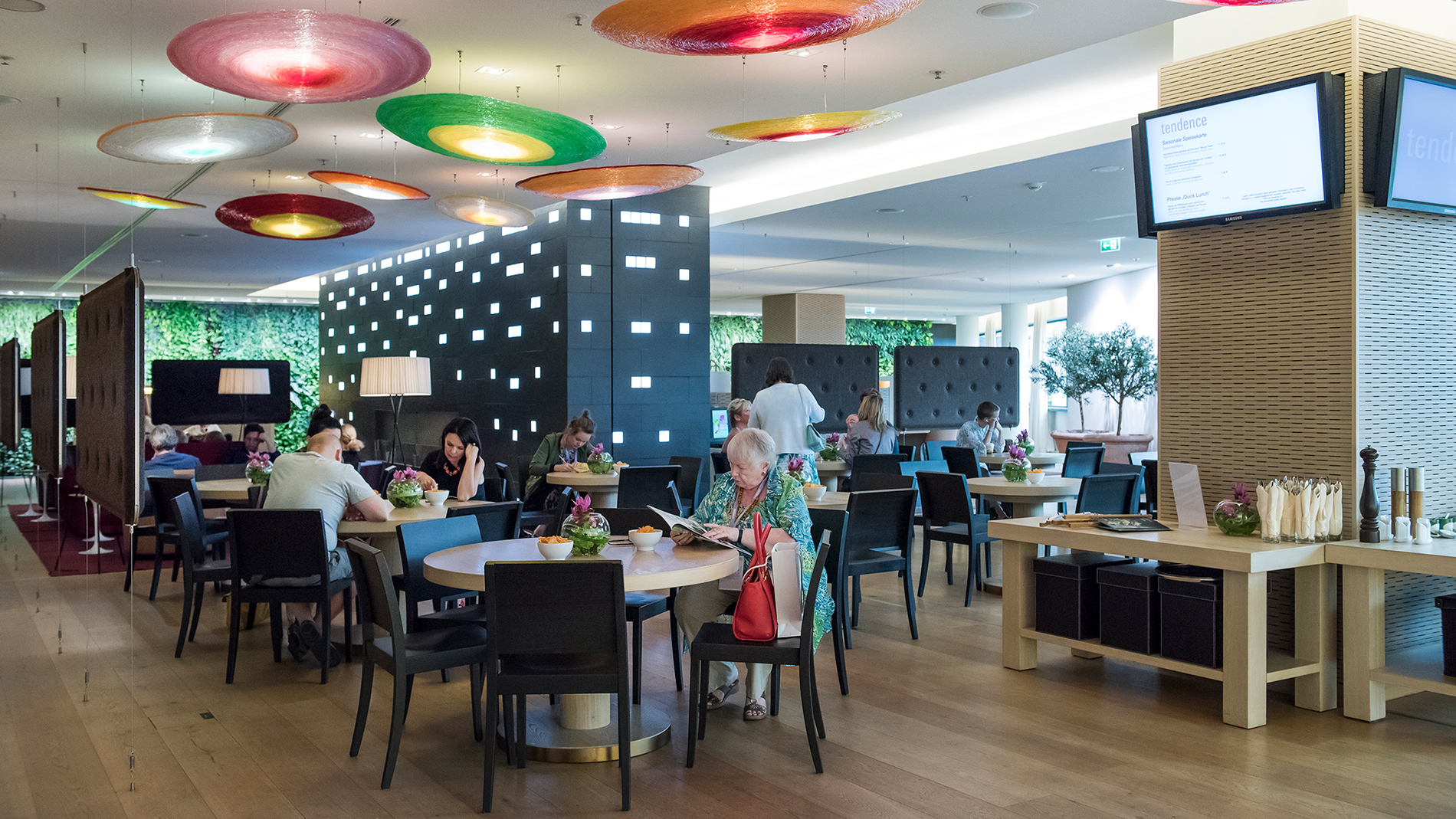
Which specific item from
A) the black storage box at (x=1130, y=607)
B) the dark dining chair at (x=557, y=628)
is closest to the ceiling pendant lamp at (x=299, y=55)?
the dark dining chair at (x=557, y=628)

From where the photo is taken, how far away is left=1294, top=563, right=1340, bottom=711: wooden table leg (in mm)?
4535

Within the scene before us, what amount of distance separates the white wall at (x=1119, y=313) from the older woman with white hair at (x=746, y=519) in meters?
12.5

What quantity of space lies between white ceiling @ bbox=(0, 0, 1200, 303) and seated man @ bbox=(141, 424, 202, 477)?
1.62 meters

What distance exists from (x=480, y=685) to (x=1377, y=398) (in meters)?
4.04

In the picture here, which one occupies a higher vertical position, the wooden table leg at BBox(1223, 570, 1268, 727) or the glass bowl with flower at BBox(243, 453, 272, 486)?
the glass bowl with flower at BBox(243, 453, 272, 486)

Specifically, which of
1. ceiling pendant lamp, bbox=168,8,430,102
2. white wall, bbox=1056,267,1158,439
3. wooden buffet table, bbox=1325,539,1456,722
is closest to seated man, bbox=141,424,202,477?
ceiling pendant lamp, bbox=168,8,430,102

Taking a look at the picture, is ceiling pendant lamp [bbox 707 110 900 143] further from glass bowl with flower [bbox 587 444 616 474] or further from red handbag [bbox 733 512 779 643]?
red handbag [bbox 733 512 779 643]

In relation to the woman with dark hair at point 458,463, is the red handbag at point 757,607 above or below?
below

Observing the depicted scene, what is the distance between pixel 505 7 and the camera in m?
5.54

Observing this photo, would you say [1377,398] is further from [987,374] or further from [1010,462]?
[987,374]

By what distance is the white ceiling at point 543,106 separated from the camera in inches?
227

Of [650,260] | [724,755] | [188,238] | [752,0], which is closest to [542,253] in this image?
[650,260]

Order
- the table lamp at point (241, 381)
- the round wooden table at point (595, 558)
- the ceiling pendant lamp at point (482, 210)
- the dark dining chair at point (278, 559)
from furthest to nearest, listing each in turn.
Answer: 1. the table lamp at point (241, 381)
2. the ceiling pendant lamp at point (482, 210)
3. the dark dining chair at point (278, 559)
4. the round wooden table at point (595, 558)

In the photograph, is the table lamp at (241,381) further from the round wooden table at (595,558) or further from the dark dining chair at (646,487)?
the round wooden table at (595,558)
